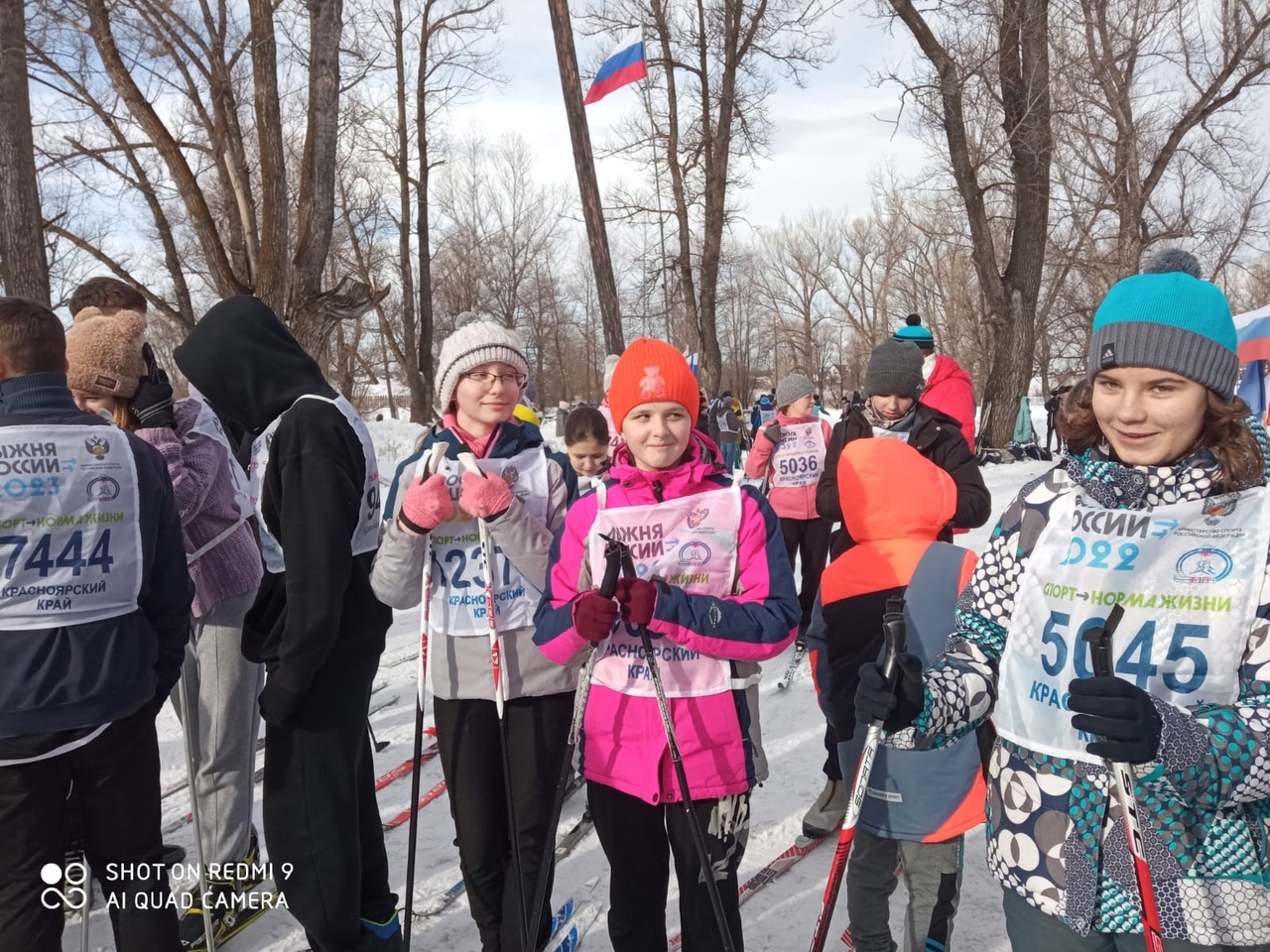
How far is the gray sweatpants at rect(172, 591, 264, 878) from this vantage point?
3143mm

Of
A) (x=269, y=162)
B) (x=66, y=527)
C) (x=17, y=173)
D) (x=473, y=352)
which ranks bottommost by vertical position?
(x=66, y=527)

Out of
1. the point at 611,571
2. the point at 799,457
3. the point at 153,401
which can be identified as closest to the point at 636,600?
the point at 611,571

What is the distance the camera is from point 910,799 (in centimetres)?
245

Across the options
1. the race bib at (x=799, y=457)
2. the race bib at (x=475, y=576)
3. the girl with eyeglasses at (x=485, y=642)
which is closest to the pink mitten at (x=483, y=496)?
the girl with eyeglasses at (x=485, y=642)

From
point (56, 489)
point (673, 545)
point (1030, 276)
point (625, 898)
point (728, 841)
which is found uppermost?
point (1030, 276)

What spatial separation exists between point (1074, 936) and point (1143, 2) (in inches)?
810

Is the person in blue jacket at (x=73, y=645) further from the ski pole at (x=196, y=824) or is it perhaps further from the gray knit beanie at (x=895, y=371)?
the gray knit beanie at (x=895, y=371)

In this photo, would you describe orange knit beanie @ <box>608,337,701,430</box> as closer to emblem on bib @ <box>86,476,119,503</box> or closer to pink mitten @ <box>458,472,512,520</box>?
pink mitten @ <box>458,472,512,520</box>

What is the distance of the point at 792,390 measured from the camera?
23.0 feet

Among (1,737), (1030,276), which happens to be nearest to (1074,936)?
(1,737)

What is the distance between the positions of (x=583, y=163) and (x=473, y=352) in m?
5.03

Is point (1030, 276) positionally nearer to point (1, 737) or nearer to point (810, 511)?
point (810, 511)

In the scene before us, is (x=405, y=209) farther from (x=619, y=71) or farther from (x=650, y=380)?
(x=650, y=380)

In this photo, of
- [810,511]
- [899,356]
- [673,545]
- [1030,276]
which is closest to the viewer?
[673,545]
